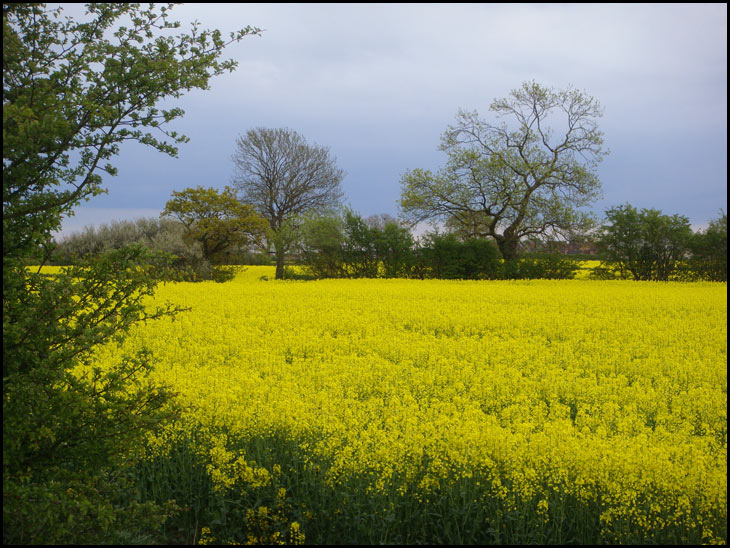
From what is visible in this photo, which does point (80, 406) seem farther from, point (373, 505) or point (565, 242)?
point (565, 242)

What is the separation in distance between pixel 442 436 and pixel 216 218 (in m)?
22.6

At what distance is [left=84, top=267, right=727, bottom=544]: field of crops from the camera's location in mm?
3609

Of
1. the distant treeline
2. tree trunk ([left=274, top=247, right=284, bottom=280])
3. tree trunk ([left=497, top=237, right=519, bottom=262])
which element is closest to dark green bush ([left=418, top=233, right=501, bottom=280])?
the distant treeline

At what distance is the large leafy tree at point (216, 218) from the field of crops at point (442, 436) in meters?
16.1

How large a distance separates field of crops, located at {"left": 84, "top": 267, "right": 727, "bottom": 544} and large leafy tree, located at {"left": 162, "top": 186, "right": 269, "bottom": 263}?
16127 millimetres

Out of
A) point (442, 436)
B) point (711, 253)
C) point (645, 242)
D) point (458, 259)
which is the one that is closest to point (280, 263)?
point (458, 259)

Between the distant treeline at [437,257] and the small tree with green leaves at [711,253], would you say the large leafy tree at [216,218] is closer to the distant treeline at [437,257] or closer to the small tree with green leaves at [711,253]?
the distant treeline at [437,257]

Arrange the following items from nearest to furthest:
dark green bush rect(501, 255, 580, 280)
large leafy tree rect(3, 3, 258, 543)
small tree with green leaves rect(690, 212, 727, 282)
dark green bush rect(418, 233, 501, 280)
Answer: large leafy tree rect(3, 3, 258, 543), small tree with green leaves rect(690, 212, 727, 282), dark green bush rect(418, 233, 501, 280), dark green bush rect(501, 255, 580, 280)

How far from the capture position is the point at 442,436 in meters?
4.54

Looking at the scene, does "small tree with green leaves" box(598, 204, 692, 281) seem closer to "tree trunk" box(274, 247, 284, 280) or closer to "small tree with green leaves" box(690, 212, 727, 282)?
"small tree with green leaves" box(690, 212, 727, 282)

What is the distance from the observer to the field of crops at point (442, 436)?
3609mm

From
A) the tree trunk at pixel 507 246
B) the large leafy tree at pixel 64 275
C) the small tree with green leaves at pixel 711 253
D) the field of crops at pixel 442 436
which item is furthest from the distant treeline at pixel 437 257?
the large leafy tree at pixel 64 275

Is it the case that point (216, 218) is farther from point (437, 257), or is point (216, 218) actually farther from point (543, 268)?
point (543, 268)

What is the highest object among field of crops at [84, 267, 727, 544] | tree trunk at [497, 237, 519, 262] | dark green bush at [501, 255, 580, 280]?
tree trunk at [497, 237, 519, 262]
